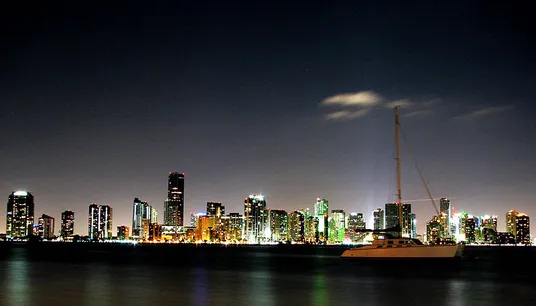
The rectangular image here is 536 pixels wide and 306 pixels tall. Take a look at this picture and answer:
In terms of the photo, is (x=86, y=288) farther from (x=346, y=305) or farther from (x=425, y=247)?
(x=425, y=247)

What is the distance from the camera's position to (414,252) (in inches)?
3095

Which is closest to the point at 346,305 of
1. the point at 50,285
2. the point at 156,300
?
the point at 156,300

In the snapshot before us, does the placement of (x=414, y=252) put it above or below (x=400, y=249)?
below

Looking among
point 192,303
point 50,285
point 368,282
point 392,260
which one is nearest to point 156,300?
point 192,303

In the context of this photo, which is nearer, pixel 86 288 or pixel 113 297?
pixel 113 297

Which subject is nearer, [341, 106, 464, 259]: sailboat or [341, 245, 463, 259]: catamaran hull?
[341, 245, 463, 259]: catamaran hull

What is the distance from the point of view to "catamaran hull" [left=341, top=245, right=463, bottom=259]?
78312 millimetres

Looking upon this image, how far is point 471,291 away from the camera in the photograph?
1748 inches

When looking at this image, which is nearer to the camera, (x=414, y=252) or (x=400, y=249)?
(x=414, y=252)

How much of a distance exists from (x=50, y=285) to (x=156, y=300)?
14.1m

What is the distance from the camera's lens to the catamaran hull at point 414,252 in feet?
257

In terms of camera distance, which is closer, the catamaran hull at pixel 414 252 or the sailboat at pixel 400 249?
the catamaran hull at pixel 414 252

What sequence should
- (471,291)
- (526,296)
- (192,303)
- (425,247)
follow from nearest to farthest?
(192,303) < (526,296) < (471,291) < (425,247)

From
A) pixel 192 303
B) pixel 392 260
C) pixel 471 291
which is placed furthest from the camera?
pixel 392 260
